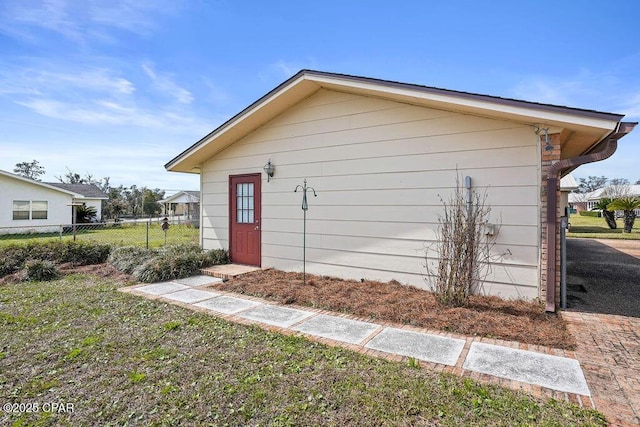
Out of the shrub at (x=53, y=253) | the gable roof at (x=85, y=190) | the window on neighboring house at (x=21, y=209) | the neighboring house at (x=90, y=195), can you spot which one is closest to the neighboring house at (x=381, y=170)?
the shrub at (x=53, y=253)

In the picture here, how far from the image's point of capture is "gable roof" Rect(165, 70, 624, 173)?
431 cm

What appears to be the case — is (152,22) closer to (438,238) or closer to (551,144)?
(438,238)

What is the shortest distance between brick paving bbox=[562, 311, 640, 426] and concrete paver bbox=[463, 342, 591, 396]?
11cm

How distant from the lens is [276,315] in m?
4.73

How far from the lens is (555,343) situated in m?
3.58

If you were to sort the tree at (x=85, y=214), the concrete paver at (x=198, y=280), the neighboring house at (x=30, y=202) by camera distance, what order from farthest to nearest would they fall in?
the tree at (x=85, y=214), the neighboring house at (x=30, y=202), the concrete paver at (x=198, y=280)

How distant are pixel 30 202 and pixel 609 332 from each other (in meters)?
28.2

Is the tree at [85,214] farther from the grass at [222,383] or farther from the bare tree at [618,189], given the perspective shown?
the bare tree at [618,189]

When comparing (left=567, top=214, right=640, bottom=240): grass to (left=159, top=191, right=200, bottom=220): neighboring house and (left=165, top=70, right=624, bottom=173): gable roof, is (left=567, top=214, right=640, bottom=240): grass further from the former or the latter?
(left=159, top=191, right=200, bottom=220): neighboring house

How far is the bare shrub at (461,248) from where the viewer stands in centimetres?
478

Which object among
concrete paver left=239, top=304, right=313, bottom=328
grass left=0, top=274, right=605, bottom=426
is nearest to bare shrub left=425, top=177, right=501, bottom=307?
grass left=0, top=274, right=605, bottom=426

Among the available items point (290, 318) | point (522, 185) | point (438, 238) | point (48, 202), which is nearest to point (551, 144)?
point (522, 185)

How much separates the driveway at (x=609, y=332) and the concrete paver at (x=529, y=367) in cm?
11

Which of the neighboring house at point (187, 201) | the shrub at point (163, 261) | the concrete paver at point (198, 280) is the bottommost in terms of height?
the concrete paver at point (198, 280)
